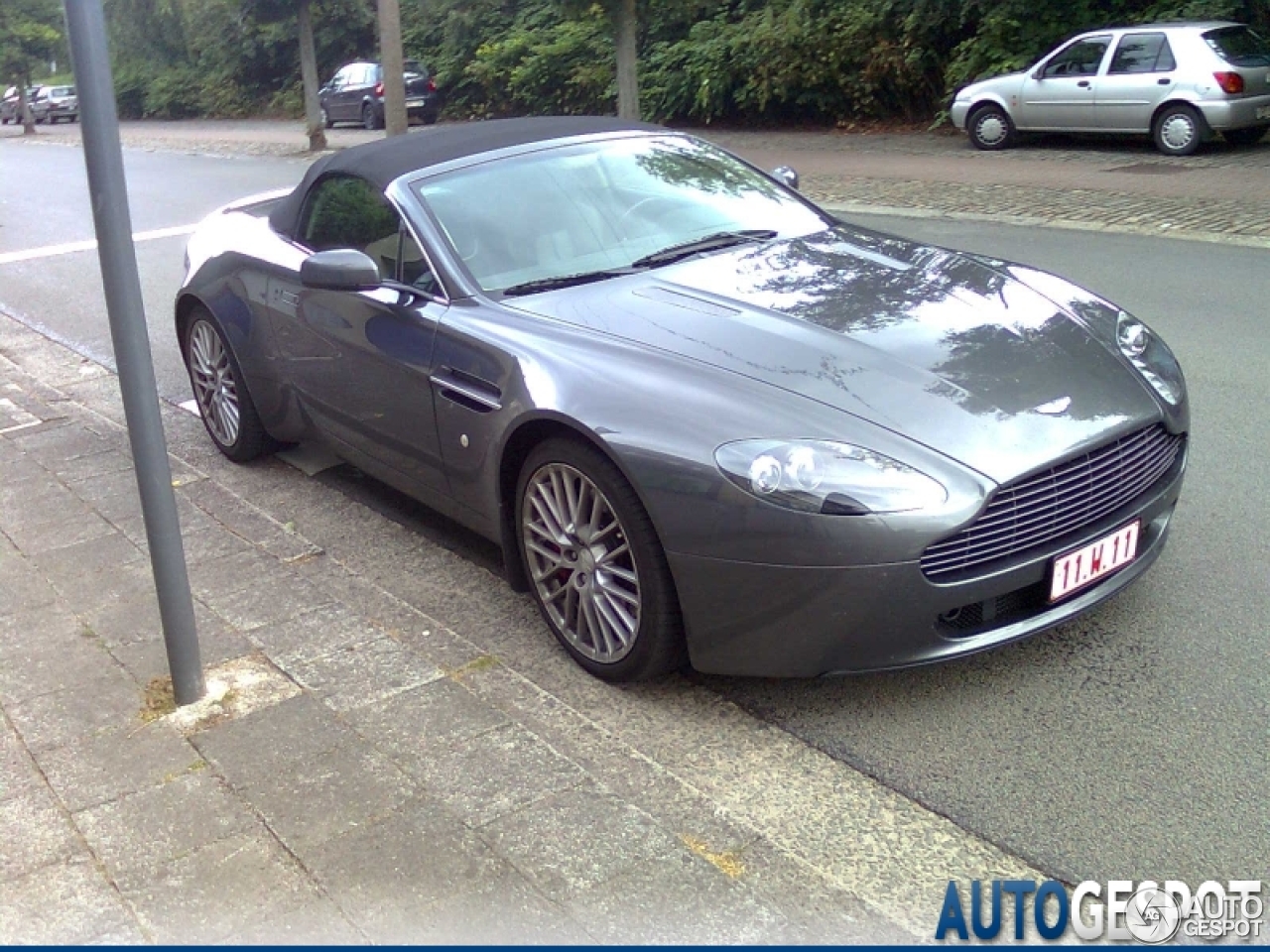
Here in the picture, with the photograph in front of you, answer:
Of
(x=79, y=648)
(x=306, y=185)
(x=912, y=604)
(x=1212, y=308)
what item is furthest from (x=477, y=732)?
(x=1212, y=308)

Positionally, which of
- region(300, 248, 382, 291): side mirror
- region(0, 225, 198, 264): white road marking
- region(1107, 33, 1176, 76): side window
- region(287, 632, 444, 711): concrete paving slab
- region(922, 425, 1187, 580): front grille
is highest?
region(1107, 33, 1176, 76): side window

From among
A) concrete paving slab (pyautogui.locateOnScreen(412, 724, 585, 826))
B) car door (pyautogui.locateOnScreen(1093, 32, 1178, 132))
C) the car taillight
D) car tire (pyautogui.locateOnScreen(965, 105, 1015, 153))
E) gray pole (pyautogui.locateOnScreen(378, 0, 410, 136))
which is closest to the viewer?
concrete paving slab (pyautogui.locateOnScreen(412, 724, 585, 826))

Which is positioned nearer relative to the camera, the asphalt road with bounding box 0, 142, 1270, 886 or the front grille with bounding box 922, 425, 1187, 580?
the asphalt road with bounding box 0, 142, 1270, 886

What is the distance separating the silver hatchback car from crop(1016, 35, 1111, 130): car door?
0.01 metres

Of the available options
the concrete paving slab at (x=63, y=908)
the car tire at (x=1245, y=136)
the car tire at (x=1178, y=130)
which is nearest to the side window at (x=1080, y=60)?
the car tire at (x=1178, y=130)

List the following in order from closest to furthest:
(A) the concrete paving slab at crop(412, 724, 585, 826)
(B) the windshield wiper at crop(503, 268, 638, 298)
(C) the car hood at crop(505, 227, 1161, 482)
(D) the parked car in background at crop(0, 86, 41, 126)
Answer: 1. (A) the concrete paving slab at crop(412, 724, 585, 826)
2. (C) the car hood at crop(505, 227, 1161, 482)
3. (B) the windshield wiper at crop(503, 268, 638, 298)
4. (D) the parked car in background at crop(0, 86, 41, 126)

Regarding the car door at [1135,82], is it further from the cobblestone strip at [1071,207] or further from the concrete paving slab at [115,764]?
the concrete paving slab at [115,764]

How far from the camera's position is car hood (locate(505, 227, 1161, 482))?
3.52m

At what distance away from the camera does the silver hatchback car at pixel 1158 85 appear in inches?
585

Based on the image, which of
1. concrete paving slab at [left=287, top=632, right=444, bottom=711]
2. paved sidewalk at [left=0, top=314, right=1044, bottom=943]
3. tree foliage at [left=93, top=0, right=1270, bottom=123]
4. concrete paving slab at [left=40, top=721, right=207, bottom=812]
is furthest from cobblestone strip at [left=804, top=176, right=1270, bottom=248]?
concrete paving slab at [left=40, top=721, right=207, bottom=812]

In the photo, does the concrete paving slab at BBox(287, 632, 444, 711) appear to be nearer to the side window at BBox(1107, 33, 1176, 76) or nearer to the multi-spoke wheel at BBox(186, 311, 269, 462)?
the multi-spoke wheel at BBox(186, 311, 269, 462)

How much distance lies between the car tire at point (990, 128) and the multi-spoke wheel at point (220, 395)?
1326cm

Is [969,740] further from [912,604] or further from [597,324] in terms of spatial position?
[597,324]

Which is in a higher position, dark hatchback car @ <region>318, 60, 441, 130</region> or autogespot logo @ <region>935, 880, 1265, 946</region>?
dark hatchback car @ <region>318, 60, 441, 130</region>
